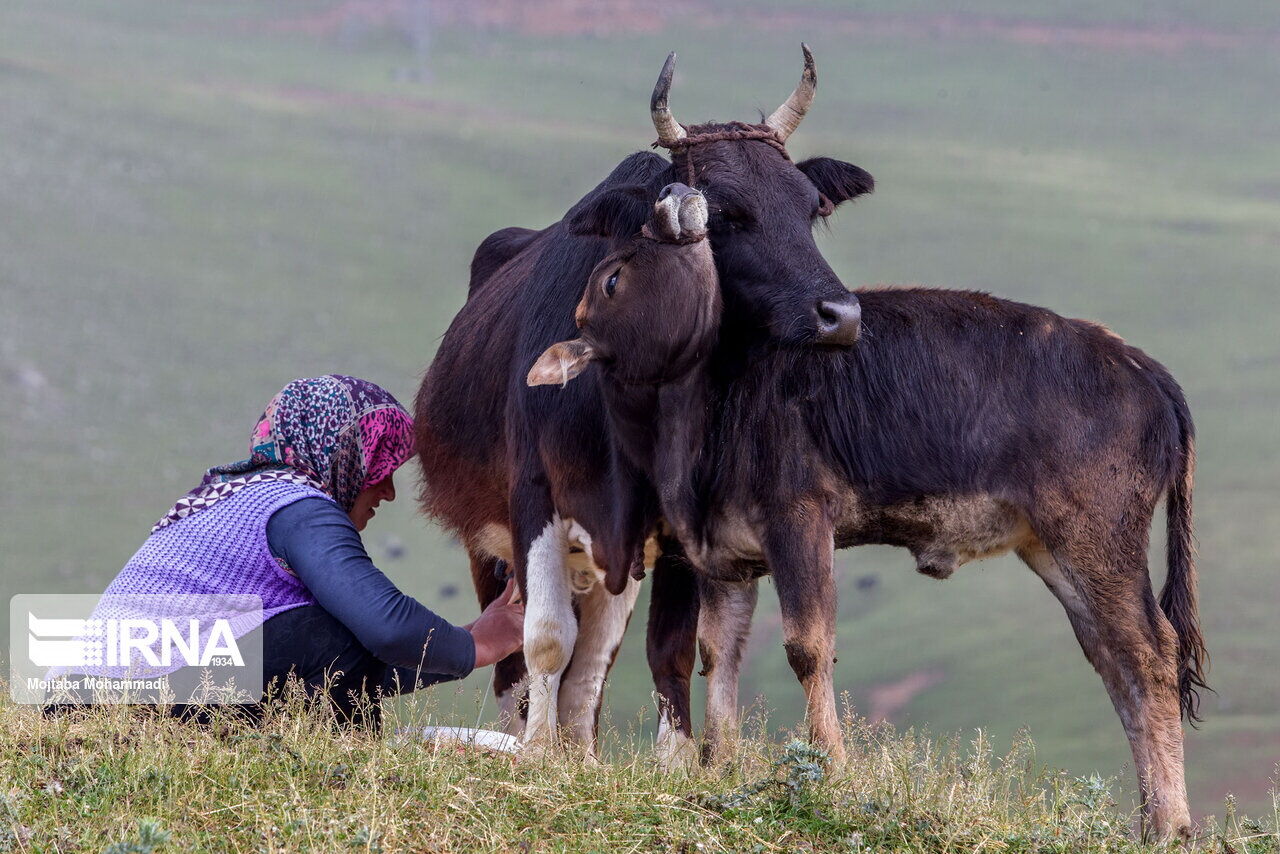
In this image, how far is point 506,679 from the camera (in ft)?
27.0

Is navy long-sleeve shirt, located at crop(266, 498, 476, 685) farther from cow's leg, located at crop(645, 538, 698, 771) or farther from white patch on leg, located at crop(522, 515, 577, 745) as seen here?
cow's leg, located at crop(645, 538, 698, 771)

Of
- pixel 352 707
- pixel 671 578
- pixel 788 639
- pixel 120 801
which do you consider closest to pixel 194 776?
pixel 120 801

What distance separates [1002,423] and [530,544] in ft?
6.76

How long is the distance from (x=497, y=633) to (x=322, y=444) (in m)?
1.03

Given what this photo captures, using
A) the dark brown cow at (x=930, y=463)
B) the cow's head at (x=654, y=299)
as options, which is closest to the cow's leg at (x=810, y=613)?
the dark brown cow at (x=930, y=463)

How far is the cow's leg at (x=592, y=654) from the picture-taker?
24.3 ft

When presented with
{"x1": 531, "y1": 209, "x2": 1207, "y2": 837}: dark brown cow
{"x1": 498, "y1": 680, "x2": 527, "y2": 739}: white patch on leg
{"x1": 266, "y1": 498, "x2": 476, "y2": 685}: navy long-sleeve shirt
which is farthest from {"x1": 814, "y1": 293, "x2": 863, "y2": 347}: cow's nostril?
{"x1": 498, "y1": 680, "x2": 527, "y2": 739}: white patch on leg

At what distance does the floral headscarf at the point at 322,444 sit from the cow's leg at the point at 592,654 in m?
1.70

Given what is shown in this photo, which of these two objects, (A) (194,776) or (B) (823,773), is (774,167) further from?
(A) (194,776)

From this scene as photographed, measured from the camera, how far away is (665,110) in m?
6.23

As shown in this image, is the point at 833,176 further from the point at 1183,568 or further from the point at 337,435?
the point at 337,435

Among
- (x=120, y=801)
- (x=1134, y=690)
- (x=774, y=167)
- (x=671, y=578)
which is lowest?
(x=120, y=801)

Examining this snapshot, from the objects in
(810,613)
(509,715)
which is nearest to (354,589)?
(810,613)

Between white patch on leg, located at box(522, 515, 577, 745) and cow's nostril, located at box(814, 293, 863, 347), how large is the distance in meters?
1.70
